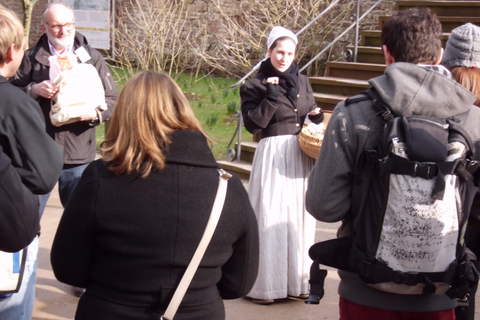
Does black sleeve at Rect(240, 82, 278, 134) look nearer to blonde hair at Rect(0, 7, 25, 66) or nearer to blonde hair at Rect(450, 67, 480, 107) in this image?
blonde hair at Rect(450, 67, 480, 107)

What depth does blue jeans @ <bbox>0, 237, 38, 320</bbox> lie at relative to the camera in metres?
2.44

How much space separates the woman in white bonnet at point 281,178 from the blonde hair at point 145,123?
2091 millimetres

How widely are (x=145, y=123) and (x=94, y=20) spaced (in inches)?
587

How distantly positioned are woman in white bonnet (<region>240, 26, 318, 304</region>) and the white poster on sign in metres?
12.2

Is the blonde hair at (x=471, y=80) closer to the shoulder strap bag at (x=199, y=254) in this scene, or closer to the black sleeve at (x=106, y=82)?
the shoulder strap bag at (x=199, y=254)

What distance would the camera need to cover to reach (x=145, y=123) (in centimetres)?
206

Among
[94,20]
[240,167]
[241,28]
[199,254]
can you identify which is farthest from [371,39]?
[94,20]

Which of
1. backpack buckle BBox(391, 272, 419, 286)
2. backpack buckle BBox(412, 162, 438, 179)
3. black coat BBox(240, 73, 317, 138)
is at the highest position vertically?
backpack buckle BBox(412, 162, 438, 179)

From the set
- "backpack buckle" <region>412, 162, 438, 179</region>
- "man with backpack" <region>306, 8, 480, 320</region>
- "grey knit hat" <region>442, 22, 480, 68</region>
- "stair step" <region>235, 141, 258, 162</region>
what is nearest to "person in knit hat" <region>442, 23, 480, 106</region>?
"grey knit hat" <region>442, 22, 480, 68</region>

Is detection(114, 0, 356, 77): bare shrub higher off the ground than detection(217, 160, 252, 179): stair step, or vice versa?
detection(114, 0, 356, 77): bare shrub

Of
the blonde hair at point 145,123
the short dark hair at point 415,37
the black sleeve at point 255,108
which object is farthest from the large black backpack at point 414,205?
the black sleeve at point 255,108

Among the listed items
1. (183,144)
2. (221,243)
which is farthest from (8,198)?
(221,243)

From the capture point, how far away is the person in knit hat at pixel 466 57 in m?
2.84

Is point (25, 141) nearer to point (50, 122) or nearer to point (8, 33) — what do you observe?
point (8, 33)
